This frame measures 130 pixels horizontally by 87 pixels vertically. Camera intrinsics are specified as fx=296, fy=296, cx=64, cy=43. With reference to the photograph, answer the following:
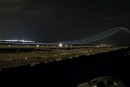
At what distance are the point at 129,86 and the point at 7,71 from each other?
15.0 m

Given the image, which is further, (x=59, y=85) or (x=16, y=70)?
(x=16, y=70)

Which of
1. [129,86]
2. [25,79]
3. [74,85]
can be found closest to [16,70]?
[25,79]

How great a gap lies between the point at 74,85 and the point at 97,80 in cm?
576

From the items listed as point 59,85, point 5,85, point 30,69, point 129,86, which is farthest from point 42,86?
point 30,69

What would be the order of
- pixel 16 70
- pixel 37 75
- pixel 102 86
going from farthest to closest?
1. pixel 16 70
2. pixel 37 75
3. pixel 102 86

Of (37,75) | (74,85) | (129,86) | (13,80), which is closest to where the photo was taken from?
(129,86)

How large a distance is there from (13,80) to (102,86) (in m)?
11.2

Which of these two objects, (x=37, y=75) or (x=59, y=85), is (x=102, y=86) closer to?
(x=59, y=85)

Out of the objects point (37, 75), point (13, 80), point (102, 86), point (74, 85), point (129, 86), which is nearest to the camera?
point (102, 86)

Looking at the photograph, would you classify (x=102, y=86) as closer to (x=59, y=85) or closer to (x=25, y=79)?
(x=59, y=85)

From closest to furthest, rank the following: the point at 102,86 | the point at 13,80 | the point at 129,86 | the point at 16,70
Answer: the point at 102,86, the point at 129,86, the point at 13,80, the point at 16,70

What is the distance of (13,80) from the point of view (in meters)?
25.5

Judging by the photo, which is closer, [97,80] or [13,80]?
[97,80]

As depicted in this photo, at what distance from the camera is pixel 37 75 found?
30719 millimetres
